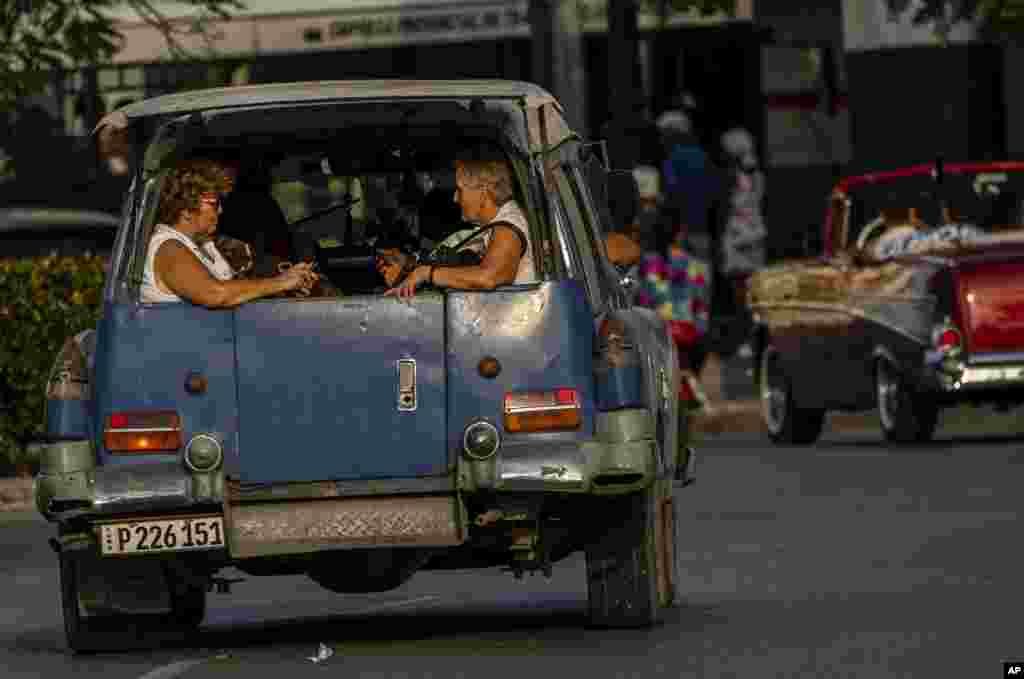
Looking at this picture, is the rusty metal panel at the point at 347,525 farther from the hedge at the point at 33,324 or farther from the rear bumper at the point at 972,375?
the rear bumper at the point at 972,375

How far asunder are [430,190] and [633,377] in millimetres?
1984

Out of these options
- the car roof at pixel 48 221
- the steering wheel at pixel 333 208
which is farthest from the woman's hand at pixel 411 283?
the car roof at pixel 48 221

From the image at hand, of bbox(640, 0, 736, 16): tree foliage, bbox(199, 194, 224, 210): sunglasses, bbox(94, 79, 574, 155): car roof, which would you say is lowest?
bbox(640, 0, 736, 16): tree foliage

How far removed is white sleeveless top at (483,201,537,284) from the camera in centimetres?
1274

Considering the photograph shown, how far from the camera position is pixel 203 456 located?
1218 cm

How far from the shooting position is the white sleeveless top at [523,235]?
502 inches

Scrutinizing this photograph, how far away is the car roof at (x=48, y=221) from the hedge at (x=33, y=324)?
15.1 ft

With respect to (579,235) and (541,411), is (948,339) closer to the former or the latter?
(579,235)

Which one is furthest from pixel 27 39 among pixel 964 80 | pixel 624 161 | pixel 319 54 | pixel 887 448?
Result: pixel 964 80

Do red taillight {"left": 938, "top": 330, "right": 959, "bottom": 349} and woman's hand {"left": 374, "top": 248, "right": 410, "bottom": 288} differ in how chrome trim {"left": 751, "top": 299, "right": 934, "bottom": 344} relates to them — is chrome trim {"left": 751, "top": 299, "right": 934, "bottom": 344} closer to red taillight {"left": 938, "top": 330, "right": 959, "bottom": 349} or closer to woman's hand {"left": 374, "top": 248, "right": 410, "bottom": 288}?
red taillight {"left": 938, "top": 330, "right": 959, "bottom": 349}

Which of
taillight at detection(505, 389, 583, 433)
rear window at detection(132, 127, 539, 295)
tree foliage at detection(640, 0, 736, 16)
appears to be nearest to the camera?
taillight at detection(505, 389, 583, 433)

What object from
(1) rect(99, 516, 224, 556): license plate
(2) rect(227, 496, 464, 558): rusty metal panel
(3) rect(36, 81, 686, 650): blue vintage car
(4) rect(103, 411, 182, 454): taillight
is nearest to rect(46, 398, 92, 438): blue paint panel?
(3) rect(36, 81, 686, 650): blue vintage car

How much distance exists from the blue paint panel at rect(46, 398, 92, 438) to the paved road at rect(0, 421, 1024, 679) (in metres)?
A: 0.78

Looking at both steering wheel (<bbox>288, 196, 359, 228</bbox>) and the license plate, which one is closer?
the license plate
